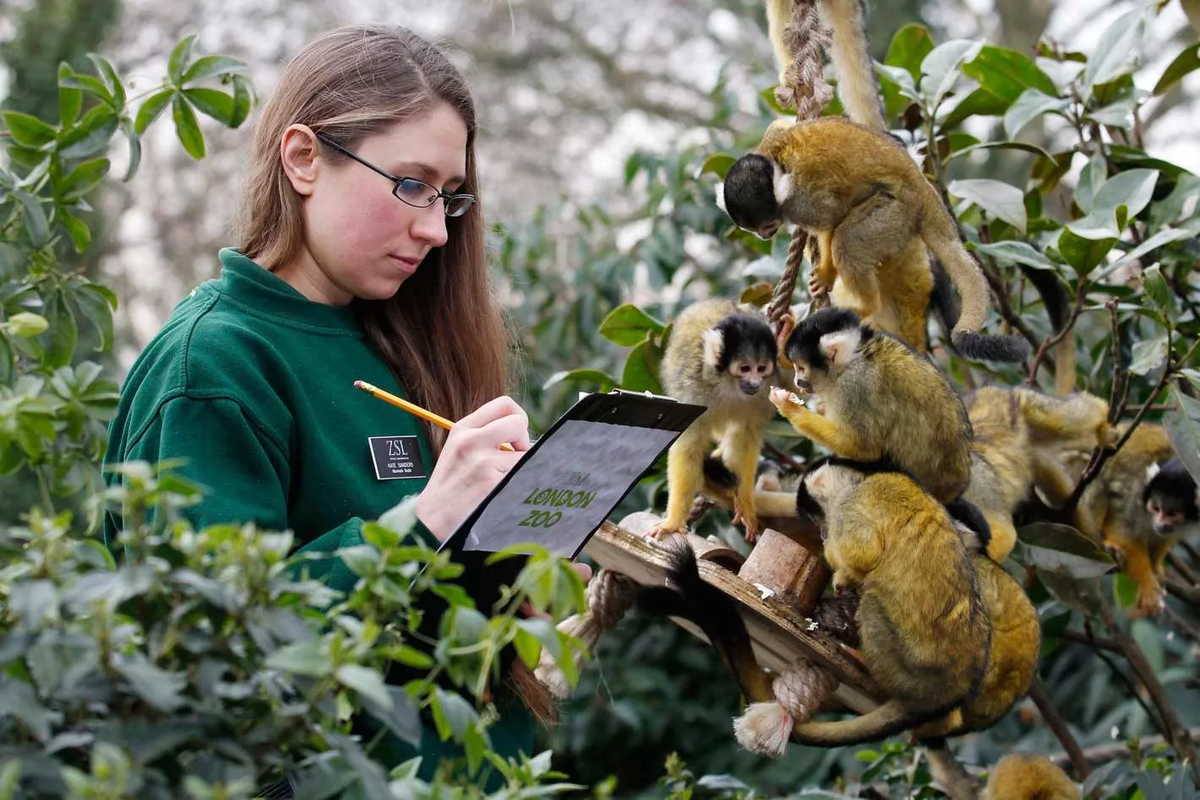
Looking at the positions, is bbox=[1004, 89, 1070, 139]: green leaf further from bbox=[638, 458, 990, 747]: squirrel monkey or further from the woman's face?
the woman's face

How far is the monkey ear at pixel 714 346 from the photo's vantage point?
6.42ft

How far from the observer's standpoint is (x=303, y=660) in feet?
2.38

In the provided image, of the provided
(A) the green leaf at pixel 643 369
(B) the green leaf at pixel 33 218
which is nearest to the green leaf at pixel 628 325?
(A) the green leaf at pixel 643 369

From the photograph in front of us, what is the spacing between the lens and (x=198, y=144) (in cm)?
199

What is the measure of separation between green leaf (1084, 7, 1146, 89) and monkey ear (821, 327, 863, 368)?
84cm

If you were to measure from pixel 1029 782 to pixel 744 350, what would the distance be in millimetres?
869

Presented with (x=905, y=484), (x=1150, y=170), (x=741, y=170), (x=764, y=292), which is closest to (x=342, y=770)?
(x=905, y=484)

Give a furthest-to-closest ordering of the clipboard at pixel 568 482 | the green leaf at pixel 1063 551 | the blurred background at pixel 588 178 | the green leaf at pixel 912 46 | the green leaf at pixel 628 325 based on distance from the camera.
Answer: the blurred background at pixel 588 178 < the green leaf at pixel 912 46 < the green leaf at pixel 628 325 < the green leaf at pixel 1063 551 < the clipboard at pixel 568 482

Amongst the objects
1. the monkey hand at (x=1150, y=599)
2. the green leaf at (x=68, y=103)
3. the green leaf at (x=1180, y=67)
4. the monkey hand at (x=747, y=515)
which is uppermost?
the green leaf at (x=68, y=103)

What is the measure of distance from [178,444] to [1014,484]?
1.58m

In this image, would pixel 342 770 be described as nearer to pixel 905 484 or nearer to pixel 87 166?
pixel 905 484

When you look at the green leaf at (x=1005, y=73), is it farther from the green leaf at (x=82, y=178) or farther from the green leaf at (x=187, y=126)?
the green leaf at (x=82, y=178)

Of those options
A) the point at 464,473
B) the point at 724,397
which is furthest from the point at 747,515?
the point at 464,473

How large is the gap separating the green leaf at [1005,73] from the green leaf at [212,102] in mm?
1352
